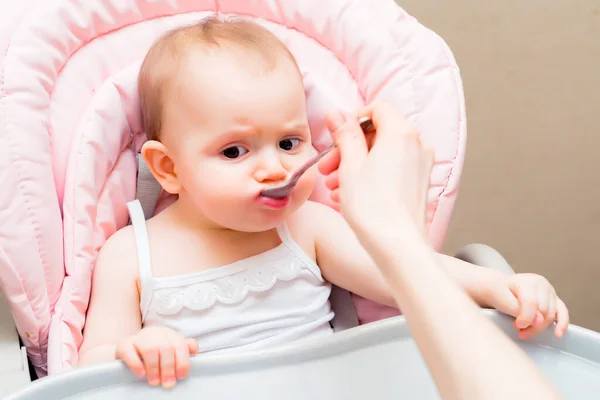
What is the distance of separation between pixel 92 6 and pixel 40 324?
38cm

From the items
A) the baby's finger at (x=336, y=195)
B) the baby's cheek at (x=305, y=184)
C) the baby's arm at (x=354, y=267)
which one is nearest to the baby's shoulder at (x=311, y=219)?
the baby's arm at (x=354, y=267)

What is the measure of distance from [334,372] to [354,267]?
0.17 metres

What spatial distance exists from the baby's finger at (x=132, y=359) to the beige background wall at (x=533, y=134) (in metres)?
0.85

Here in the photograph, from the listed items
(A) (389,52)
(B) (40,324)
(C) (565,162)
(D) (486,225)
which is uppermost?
(A) (389,52)

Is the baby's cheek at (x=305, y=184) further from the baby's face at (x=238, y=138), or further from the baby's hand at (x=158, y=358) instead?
the baby's hand at (x=158, y=358)

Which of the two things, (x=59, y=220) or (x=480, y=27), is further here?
(x=480, y=27)

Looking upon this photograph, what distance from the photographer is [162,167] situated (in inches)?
32.5

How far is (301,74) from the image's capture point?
865mm

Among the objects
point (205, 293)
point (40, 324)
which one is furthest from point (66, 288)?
point (205, 293)

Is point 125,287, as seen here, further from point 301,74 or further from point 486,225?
point 486,225

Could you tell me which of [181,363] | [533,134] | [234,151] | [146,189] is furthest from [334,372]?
[533,134]

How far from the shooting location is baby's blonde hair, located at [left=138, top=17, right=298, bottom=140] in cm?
78

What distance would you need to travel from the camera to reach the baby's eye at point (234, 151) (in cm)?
76

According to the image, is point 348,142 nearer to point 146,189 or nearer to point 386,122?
Answer: point 386,122
